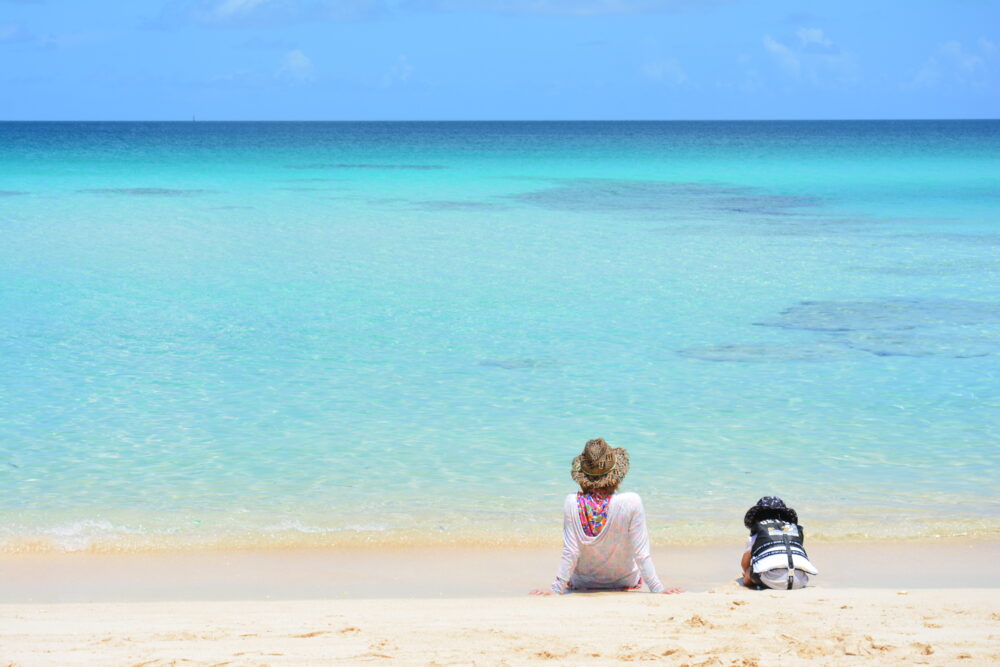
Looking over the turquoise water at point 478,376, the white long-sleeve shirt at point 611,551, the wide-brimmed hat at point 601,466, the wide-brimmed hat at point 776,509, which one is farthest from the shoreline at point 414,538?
the wide-brimmed hat at point 601,466

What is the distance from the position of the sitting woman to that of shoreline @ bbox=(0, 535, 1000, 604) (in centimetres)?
67

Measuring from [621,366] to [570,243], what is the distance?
9609 mm

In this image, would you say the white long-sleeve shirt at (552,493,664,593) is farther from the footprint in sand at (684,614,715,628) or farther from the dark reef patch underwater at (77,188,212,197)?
the dark reef patch underwater at (77,188,212,197)

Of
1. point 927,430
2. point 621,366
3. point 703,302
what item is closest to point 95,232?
point 703,302

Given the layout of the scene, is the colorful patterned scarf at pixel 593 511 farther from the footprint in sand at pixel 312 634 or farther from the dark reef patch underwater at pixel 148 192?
the dark reef patch underwater at pixel 148 192

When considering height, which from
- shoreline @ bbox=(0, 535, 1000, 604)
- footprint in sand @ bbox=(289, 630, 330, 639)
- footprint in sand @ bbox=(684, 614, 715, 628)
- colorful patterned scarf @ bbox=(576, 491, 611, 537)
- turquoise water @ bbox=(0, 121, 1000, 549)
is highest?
turquoise water @ bbox=(0, 121, 1000, 549)

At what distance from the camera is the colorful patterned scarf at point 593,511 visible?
5016 millimetres

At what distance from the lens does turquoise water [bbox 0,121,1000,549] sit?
6926 mm

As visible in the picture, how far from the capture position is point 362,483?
23.8 feet

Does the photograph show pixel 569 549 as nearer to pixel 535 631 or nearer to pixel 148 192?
pixel 535 631

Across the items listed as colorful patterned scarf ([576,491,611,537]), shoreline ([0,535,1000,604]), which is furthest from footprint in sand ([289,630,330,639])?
colorful patterned scarf ([576,491,611,537])

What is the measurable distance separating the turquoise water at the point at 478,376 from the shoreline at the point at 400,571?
211mm

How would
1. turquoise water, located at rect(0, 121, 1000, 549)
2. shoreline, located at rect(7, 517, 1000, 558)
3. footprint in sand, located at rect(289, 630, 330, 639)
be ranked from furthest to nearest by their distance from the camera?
1. turquoise water, located at rect(0, 121, 1000, 549)
2. shoreline, located at rect(7, 517, 1000, 558)
3. footprint in sand, located at rect(289, 630, 330, 639)

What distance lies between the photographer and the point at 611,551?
5.08 meters
